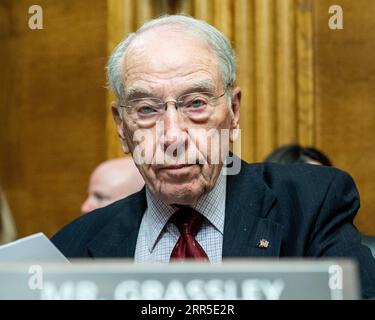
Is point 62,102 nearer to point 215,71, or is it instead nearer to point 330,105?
point 330,105

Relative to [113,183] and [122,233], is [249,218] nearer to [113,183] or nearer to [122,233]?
[122,233]

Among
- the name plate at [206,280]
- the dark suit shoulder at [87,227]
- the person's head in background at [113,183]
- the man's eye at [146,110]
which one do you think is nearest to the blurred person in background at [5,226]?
the person's head in background at [113,183]

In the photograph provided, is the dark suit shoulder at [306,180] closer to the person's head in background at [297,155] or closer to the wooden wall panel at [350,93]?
the person's head in background at [297,155]

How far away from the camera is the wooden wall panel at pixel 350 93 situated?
8.82ft

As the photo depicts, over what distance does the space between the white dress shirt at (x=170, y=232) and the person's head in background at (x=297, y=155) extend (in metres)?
1.17

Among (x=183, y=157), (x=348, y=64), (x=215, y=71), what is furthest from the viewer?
(x=348, y=64)

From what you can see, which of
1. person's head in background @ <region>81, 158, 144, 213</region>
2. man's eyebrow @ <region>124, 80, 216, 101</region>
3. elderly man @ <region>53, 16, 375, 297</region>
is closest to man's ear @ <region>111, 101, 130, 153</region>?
elderly man @ <region>53, 16, 375, 297</region>

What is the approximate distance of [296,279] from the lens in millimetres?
678

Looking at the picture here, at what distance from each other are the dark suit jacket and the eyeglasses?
20 cm

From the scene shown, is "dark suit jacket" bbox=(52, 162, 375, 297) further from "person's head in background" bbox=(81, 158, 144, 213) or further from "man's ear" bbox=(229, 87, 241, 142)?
"person's head in background" bbox=(81, 158, 144, 213)

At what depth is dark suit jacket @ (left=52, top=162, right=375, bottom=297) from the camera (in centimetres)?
132

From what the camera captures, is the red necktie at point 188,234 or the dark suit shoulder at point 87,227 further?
the dark suit shoulder at point 87,227
